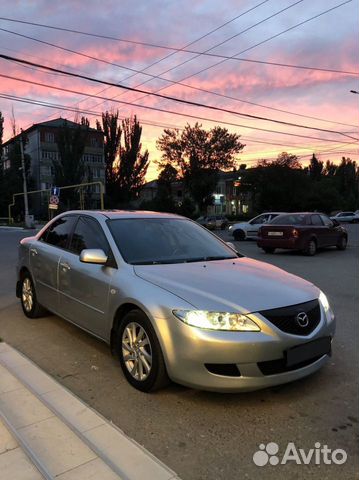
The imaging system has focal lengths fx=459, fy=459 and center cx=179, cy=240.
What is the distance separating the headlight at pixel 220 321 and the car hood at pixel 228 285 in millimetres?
47

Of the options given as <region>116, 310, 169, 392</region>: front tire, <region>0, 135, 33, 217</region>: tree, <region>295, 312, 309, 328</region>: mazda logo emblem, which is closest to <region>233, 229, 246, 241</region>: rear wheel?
<region>116, 310, 169, 392</region>: front tire

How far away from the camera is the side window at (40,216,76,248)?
5.68m

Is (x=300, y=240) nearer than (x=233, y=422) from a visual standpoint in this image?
No

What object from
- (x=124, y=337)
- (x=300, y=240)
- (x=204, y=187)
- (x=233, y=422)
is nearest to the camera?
(x=233, y=422)

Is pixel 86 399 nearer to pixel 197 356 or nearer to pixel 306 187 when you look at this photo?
pixel 197 356

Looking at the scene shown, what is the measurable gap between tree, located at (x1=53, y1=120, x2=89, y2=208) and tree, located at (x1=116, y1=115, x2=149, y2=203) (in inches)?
321

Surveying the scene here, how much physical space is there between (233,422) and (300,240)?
12616 mm

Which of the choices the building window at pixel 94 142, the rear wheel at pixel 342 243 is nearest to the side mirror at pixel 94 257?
the rear wheel at pixel 342 243

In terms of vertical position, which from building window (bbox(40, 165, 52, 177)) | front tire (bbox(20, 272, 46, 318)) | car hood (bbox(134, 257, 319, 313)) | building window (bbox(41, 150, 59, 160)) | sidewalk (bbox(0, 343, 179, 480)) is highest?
building window (bbox(41, 150, 59, 160))

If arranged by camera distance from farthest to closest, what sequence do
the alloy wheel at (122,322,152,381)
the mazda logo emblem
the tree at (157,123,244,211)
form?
the tree at (157,123,244,211) → the alloy wheel at (122,322,152,381) → the mazda logo emblem

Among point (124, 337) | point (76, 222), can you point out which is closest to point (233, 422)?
point (124, 337)

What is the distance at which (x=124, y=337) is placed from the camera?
161 inches

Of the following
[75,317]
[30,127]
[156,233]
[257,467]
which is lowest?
[257,467]

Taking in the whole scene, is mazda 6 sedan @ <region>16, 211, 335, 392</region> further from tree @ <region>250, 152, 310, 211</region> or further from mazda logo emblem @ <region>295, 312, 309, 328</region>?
tree @ <region>250, 152, 310, 211</region>
